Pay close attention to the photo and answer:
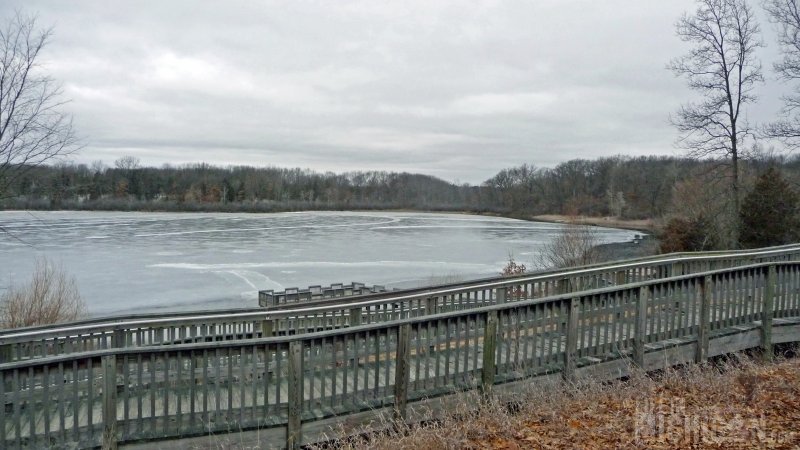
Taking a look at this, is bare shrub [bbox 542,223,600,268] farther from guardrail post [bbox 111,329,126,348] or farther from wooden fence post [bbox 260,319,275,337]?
guardrail post [bbox 111,329,126,348]

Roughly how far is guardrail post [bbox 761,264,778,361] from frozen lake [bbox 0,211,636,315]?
14.8 metres

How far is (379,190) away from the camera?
434 feet

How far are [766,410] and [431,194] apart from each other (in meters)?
126

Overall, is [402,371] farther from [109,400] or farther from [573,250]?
[573,250]

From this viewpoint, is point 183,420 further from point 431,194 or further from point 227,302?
point 431,194

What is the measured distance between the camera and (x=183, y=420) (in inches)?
205

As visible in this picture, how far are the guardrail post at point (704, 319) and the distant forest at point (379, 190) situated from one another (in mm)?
64835

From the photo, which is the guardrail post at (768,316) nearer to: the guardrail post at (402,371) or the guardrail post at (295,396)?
the guardrail post at (402,371)

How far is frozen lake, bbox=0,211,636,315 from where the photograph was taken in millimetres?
21188

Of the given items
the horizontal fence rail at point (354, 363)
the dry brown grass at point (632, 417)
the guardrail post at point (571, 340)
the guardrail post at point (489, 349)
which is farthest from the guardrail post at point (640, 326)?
the guardrail post at point (489, 349)

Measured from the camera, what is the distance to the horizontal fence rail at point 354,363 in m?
4.90

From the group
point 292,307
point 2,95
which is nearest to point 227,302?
point 2,95

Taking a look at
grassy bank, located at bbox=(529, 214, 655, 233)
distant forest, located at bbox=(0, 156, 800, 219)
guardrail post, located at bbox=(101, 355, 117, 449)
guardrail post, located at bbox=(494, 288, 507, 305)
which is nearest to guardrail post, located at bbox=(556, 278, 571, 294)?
guardrail post, located at bbox=(494, 288, 507, 305)

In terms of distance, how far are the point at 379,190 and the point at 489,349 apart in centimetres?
12682
